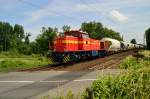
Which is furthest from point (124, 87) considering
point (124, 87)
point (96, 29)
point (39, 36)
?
point (96, 29)

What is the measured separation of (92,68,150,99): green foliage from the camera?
7.05 metres

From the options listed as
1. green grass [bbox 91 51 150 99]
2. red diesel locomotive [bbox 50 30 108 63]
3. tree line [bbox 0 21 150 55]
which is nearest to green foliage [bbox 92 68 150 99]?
green grass [bbox 91 51 150 99]

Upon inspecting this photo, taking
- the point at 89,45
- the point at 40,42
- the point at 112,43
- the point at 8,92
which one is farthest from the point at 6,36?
the point at 8,92

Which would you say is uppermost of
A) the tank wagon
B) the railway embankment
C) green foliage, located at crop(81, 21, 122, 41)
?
green foliage, located at crop(81, 21, 122, 41)

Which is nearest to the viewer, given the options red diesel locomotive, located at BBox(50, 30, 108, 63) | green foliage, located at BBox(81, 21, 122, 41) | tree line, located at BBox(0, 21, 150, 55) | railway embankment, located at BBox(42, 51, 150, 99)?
railway embankment, located at BBox(42, 51, 150, 99)

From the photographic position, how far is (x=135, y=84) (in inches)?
281

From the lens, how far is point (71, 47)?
3684 cm

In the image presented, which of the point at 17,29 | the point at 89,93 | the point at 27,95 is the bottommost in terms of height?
the point at 27,95

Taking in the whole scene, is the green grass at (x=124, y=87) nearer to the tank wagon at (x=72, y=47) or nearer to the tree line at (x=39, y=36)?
the tank wagon at (x=72, y=47)

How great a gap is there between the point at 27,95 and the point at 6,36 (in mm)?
155388

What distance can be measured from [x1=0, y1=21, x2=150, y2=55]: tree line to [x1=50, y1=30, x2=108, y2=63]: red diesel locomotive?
31900 millimetres

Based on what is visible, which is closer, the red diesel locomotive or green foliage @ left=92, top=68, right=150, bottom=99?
green foliage @ left=92, top=68, right=150, bottom=99

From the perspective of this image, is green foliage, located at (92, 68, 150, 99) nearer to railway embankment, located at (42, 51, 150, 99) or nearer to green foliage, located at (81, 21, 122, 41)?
railway embankment, located at (42, 51, 150, 99)

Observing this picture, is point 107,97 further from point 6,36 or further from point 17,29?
point 17,29
